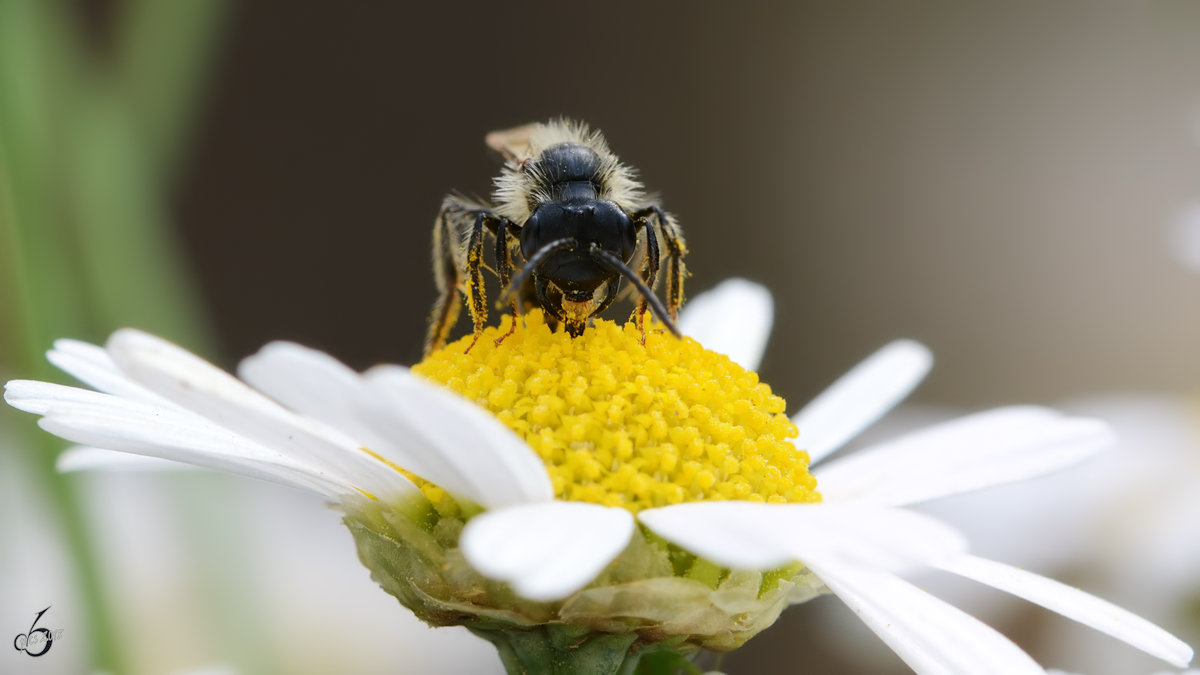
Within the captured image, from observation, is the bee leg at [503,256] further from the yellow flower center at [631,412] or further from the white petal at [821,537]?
the white petal at [821,537]

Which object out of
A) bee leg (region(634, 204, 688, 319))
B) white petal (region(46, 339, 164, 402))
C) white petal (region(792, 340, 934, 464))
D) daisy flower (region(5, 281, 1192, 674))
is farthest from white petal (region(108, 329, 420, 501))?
white petal (region(792, 340, 934, 464))

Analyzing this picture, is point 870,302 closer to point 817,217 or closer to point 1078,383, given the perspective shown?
point 817,217

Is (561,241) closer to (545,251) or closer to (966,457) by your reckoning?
(545,251)

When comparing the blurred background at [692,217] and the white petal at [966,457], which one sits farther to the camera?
the blurred background at [692,217]

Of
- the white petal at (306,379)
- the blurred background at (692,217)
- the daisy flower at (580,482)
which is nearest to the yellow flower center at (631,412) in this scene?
the daisy flower at (580,482)

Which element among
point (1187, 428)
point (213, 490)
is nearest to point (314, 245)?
point (213, 490)

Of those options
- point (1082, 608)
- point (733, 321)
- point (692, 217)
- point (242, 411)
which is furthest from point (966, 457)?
point (692, 217)

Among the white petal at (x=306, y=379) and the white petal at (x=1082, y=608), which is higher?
the white petal at (x=306, y=379)
